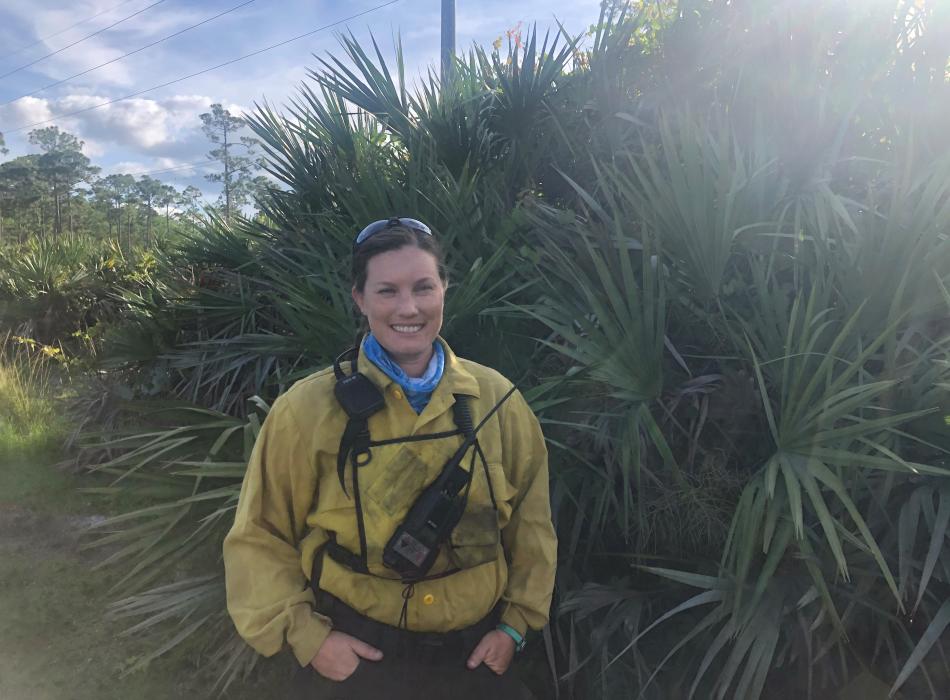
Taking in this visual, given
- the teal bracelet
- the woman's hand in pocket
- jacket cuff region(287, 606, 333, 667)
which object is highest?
jacket cuff region(287, 606, 333, 667)

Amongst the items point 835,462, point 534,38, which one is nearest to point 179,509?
point 835,462

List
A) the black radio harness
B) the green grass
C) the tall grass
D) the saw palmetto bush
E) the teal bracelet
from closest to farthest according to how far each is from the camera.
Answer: the black radio harness < the teal bracelet < the saw palmetto bush < the green grass < the tall grass

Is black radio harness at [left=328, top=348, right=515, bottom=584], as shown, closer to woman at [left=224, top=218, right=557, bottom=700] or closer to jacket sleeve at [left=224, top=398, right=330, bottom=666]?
woman at [left=224, top=218, right=557, bottom=700]

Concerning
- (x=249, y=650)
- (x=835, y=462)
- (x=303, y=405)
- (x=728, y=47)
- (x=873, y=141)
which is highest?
(x=728, y=47)

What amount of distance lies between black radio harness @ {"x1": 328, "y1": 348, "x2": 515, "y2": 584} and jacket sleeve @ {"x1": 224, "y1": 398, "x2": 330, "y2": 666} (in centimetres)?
12

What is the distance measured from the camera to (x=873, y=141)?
11.3 feet

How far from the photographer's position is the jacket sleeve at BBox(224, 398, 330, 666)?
1.62 meters

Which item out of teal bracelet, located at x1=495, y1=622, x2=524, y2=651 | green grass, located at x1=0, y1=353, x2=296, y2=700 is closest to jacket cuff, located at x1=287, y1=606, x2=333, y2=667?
teal bracelet, located at x1=495, y1=622, x2=524, y2=651

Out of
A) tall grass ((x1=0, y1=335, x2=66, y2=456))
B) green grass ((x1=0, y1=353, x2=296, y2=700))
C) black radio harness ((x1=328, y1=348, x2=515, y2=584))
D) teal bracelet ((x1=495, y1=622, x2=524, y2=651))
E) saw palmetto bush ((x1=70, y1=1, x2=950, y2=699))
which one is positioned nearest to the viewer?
black radio harness ((x1=328, y1=348, x2=515, y2=584))

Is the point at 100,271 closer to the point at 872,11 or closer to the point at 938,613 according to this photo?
the point at 872,11

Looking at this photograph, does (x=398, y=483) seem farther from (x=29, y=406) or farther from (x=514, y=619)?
(x=29, y=406)

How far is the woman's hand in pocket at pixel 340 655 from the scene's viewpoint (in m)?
1.66

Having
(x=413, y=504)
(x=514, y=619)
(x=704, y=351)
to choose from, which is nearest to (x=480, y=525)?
(x=413, y=504)

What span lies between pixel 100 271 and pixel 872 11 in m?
9.97
